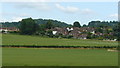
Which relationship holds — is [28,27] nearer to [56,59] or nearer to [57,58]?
[57,58]

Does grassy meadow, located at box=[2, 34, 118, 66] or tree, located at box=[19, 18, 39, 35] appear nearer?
grassy meadow, located at box=[2, 34, 118, 66]

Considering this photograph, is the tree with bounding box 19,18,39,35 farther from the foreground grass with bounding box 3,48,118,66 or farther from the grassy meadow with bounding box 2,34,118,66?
the foreground grass with bounding box 3,48,118,66

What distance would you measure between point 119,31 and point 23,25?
1574 inches

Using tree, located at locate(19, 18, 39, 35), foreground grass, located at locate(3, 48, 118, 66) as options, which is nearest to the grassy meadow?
foreground grass, located at locate(3, 48, 118, 66)

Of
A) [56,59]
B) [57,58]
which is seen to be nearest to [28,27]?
[57,58]

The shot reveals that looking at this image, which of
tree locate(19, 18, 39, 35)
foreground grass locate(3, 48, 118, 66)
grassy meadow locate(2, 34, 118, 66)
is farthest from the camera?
tree locate(19, 18, 39, 35)

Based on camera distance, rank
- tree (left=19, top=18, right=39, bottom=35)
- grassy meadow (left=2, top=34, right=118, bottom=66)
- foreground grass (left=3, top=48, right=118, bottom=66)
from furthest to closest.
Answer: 1. tree (left=19, top=18, right=39, bottom=35)
2. grassy meadow (left=2, top=34, right=118, bottom=66)
3. foreground grass (left=3, top=48, right=118, bottom=66)

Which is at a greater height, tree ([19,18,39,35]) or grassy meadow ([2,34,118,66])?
tree ([19,18,39,35])

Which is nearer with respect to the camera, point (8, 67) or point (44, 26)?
point (8, 67)

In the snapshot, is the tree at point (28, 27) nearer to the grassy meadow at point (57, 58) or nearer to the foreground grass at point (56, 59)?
the grassy meadow at point (57, 58)

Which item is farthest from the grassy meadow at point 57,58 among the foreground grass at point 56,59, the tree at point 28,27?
the tree at point 28,27

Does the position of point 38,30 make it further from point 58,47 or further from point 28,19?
point 58,47

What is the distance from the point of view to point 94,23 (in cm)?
19650

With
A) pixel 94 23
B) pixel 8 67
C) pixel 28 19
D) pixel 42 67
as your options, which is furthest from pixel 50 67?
pixel 94 23
